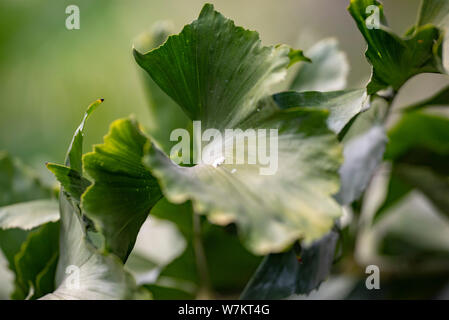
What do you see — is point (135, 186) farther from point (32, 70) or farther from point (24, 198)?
point (32, 70)

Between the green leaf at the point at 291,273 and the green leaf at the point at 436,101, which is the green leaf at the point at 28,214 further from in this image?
the green leaf at the point at 436,101

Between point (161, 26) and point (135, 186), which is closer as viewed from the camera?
point (135, 186)

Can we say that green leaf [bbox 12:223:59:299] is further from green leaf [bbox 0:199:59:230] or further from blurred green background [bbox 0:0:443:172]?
blurred green background [bbox 0:0:443:172]

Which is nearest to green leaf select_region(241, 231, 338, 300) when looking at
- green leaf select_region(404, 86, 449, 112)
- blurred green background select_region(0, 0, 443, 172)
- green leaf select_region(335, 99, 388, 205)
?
green leaf select_region(335, 99, 388, 205)

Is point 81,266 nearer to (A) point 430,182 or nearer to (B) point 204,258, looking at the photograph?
(B) point 204,258

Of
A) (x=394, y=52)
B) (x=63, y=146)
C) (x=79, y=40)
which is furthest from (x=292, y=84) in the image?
(x=79, y=40)
